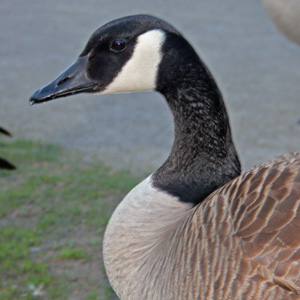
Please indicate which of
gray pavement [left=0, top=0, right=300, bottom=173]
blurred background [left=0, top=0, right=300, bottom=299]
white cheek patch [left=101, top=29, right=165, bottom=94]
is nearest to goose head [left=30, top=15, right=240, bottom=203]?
white cheek patch [left=101, top=29, right=165, bottom=94]

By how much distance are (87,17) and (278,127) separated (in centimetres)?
340

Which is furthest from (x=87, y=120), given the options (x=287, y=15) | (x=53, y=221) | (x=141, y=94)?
(x=287, y=15)

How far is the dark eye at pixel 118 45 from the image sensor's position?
2.17 m

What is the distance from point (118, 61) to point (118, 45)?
60 mm

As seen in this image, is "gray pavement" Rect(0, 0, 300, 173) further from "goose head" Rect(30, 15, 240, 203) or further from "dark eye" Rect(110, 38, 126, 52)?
"dark eye" Rect(110, 38, 126, 52)

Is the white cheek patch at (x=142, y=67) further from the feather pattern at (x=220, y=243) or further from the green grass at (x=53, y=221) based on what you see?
the green grass at (x=53, y=221)

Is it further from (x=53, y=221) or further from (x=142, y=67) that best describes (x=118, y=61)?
(x=53, y=221)

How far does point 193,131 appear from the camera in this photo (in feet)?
7.40

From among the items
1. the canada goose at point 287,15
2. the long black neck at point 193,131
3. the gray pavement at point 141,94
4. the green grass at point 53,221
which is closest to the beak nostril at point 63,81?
the long black neck at point 193,131

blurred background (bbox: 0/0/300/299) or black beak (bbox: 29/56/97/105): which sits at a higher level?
black beak (bbox: 29/56/97/105)

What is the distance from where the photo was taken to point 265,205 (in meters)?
1.84

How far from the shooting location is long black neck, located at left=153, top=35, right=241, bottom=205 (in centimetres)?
218

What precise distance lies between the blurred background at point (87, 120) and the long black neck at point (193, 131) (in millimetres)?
966

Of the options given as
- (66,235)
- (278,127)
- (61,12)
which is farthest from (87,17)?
(66,235)
